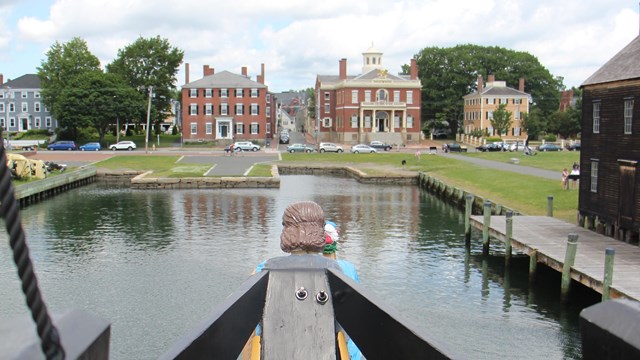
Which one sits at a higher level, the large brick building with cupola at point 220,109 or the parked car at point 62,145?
the large brick building with cupola at point 220,109

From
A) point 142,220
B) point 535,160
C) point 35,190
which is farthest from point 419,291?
point 535,160

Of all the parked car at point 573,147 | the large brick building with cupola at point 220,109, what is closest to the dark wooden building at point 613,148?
the parked car at point 573,147

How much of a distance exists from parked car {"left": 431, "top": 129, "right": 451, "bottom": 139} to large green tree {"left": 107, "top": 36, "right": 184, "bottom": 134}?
49085mm

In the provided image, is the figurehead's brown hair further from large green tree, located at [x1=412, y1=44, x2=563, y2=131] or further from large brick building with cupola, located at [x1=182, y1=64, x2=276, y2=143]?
large green tree, located at [x1=412, y1=44, x2=563, y2=131]

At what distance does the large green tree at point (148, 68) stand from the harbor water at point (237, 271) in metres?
60.2

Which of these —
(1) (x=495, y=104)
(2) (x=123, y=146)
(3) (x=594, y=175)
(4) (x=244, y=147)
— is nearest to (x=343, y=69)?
(1) (x=495, y=104)

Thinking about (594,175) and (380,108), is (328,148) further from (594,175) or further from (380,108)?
(594,175)

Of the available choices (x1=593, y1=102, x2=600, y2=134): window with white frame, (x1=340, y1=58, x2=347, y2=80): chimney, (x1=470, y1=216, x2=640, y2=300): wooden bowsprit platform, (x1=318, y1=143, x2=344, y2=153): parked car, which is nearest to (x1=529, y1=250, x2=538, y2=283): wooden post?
(x1=470, y1=216, x2=640, y2=300): wooden bowsprit platform

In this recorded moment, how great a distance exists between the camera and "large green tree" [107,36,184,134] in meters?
103

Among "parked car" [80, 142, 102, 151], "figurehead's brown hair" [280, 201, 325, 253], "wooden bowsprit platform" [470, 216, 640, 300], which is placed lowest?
"wooden bowsprit platform" [470, 216, 640, 300]

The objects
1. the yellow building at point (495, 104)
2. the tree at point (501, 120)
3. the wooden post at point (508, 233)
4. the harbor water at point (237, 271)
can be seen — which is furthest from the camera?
the yellow building at point (495, 104)

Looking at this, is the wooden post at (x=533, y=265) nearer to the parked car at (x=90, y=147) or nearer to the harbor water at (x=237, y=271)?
the harbor water at (x=237, y=271)

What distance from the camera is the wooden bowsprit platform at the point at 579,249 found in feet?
62.1

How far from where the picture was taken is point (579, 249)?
2352 centimetres
